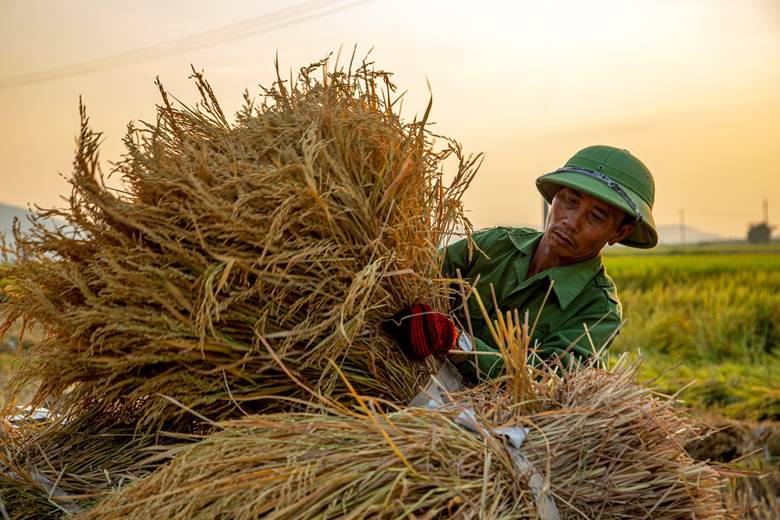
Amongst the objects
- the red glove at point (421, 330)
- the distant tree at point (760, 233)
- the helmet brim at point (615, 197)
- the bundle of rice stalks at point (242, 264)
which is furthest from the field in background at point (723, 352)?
the distant tree at point (760, 233)

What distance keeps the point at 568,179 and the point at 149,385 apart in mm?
1337

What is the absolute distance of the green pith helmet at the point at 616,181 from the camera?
2307mm

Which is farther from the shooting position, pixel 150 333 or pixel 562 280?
pixel 562 280

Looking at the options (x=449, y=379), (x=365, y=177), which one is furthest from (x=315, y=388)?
(x=365, y=177)

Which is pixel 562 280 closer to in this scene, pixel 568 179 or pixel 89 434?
pixel 568 179

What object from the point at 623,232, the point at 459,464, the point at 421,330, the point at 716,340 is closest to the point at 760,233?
the point at 716,340

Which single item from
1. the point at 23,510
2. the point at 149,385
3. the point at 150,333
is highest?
the point at 150,333

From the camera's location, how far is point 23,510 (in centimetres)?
185

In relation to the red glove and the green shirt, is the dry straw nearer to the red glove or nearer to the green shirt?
the red glove

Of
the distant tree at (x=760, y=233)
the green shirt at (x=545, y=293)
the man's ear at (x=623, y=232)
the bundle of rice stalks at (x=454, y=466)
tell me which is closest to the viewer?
the bundle of rice stalks at (x=454, y=466)

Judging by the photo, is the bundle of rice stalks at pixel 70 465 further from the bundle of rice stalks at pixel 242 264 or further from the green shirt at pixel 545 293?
the green shirt at pixel 545 293

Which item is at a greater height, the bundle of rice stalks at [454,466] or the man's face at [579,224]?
the man's face at [579,224]

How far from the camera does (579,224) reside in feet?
7.80

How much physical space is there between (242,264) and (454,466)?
611 millimetres
